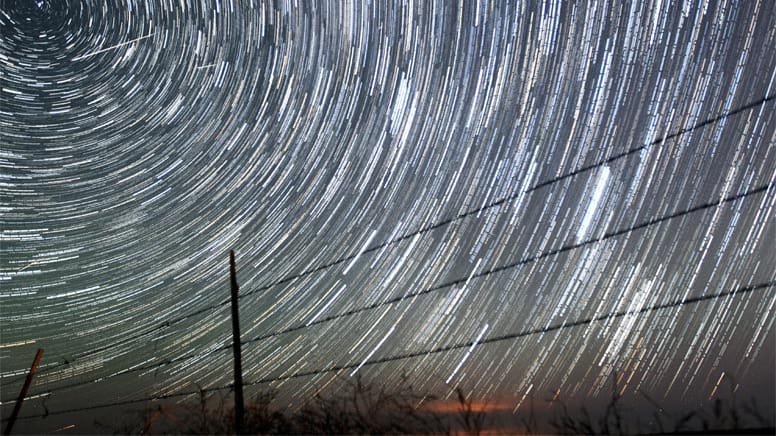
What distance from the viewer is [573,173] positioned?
790cm

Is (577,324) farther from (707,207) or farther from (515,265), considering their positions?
(707,207)

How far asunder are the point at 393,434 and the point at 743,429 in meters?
3.40

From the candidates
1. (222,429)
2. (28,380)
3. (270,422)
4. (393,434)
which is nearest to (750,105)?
(393,434)

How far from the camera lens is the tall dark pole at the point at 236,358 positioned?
9.44 meters

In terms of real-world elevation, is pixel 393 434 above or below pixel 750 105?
below

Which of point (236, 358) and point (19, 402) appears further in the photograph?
point (19, 402)

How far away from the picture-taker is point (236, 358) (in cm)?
1106

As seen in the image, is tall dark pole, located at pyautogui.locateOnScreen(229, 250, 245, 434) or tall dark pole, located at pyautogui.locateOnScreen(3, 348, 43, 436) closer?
tall dark pole, located at pyautogui.locateOnScreen(229, 250, 245, 434)

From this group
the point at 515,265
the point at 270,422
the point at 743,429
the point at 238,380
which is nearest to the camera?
the point at 743,429

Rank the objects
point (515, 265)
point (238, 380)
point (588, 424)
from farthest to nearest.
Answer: point (238, 380)
point (515, 265)
point (588, 424)

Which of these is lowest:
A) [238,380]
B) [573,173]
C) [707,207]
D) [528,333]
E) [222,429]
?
[222,429]

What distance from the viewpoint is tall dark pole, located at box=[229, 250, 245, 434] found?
9439mm

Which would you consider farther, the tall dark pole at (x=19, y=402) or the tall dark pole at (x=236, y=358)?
the tall dark pole at (x=19, y=402)

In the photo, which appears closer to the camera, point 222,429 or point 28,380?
point 222,429
